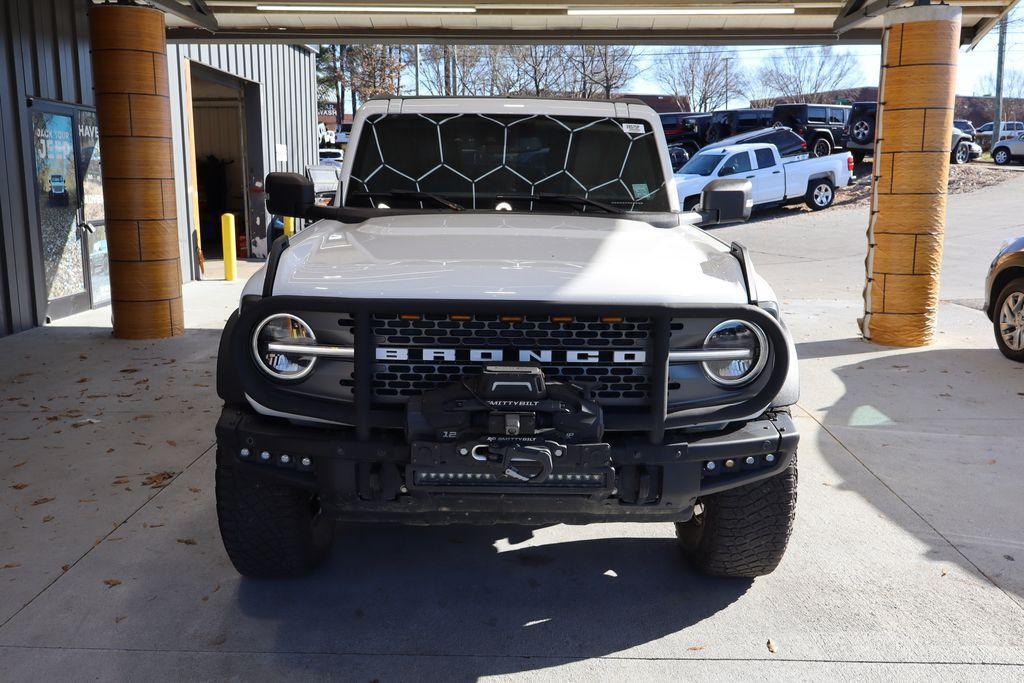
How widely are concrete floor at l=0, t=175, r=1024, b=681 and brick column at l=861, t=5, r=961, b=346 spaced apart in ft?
8.19

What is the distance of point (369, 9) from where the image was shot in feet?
32.5

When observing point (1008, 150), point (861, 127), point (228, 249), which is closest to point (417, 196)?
point (228, 249)

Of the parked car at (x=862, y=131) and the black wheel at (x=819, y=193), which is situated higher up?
the parked car at (x=862, y=131)

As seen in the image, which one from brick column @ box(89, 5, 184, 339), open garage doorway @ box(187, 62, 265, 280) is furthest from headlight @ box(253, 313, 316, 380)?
open garage doorway @ box(187, 62, 265, 280)

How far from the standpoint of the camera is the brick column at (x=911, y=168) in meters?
8.30

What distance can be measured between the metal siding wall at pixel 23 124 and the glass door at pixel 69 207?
0.18 metres

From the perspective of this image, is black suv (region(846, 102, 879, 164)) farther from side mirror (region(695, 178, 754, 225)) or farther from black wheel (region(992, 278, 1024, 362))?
side mirror (region(695, 178, 754, 225))

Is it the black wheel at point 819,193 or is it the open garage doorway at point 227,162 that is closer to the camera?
the open garage doorway at point 227,162

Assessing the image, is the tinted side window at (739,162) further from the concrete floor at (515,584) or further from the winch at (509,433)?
the winch at (509,433)

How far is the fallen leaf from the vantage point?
4953mm

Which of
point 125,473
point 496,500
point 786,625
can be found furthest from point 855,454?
point 125,473

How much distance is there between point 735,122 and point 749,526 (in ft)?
87.6

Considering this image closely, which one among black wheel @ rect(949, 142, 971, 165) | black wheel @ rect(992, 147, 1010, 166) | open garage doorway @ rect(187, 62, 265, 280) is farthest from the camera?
black wheel @ rect(992, 147, 1010, 166)

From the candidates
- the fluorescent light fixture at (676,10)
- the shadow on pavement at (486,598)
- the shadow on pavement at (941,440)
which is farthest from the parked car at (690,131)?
the shadow on pavement at (486,598)
